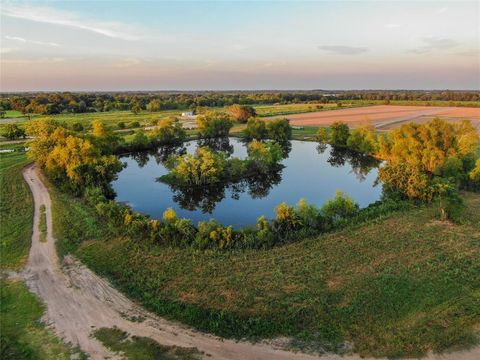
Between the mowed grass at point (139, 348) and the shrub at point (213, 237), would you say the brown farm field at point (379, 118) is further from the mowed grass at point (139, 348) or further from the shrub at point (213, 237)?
the mowed grass at point (139, 348)

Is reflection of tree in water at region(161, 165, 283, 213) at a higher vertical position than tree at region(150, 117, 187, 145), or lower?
lower

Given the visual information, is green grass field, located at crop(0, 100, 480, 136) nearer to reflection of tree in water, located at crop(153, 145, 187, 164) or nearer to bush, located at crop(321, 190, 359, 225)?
reflection of tree in water, located at crop(153, 145, 187, 164)

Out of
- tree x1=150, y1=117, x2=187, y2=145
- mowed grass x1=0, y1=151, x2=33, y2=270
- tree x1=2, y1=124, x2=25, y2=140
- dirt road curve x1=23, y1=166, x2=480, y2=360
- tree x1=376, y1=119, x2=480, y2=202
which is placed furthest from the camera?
tree x1=150, y1=117, x2=187, y2=145

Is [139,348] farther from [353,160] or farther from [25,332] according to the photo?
[353,160]

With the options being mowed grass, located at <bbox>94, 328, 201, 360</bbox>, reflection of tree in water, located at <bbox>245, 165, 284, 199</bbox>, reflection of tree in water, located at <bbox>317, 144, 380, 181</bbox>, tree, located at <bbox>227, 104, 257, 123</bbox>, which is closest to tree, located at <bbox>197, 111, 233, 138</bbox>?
tree, located at <bbox>227, 104, 257, 123</bbox>

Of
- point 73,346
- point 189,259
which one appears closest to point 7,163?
point 189,259

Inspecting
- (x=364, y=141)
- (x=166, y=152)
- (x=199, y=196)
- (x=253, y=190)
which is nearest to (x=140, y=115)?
(x=166, y=152)
